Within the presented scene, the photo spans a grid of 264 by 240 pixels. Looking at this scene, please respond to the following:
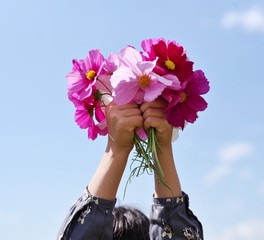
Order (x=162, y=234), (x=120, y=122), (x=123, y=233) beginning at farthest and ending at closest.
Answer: (x=123, y=233)
(x=162, y=234)
(x=120, y=122)

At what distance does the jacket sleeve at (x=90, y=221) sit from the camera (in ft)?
5.51

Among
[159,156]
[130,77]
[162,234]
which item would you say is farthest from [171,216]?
[130,77]

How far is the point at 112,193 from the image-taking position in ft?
5.53

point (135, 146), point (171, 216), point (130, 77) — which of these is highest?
point (130, 77)

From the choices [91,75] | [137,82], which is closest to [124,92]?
[137,82]

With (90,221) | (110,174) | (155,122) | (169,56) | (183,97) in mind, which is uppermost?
(169,56)

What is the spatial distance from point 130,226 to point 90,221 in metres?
0.52

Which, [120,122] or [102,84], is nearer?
[120,122]

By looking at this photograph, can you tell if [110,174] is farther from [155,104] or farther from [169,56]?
[169,56]

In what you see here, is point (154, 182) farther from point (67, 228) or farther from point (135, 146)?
point (67, 228)

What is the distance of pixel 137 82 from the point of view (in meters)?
1.66

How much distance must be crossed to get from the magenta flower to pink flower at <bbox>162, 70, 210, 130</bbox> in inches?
9.1

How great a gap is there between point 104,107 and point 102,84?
3.0 inches

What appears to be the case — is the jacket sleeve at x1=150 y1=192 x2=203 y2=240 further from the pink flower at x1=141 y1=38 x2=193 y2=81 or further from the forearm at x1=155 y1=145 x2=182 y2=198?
the pink flower at x1=141 y1=38 x2=193 y2=81
